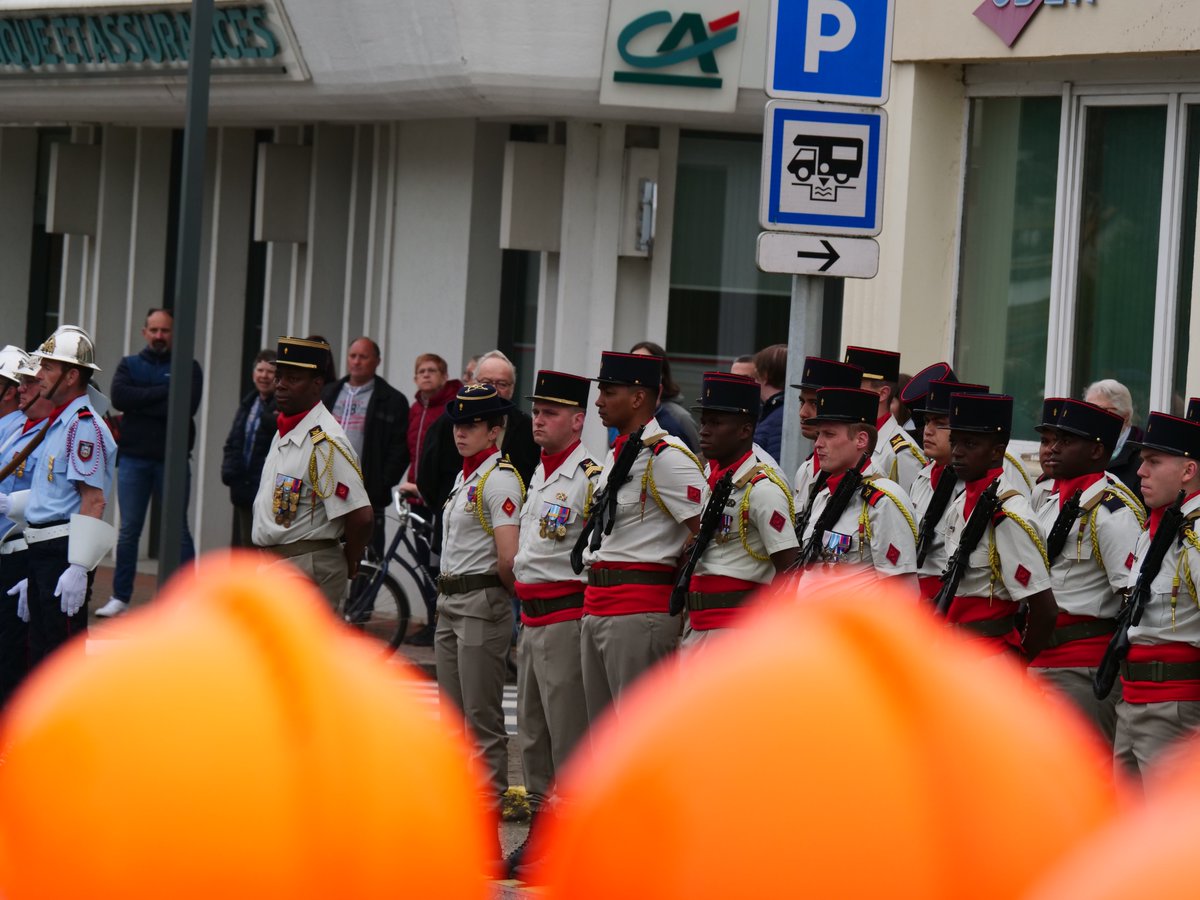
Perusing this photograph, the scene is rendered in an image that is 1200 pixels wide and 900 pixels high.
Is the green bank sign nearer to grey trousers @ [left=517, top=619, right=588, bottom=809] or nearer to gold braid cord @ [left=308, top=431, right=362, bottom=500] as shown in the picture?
gold braid cord @ [left=308, top=431, right=362, bottom=500]

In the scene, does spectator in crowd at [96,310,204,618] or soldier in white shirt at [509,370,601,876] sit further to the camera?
spectator in crowd at [96,310,204,618]

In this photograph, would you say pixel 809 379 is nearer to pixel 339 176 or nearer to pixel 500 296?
pixel 500 296

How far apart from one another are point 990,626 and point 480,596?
2182 millimetres

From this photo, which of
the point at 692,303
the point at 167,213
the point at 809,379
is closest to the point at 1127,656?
the point at 809,379

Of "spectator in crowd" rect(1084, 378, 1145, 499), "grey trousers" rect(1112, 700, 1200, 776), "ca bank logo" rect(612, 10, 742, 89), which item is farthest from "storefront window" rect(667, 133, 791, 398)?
"grey trousers" rect(1112, 700, 1200, 776)

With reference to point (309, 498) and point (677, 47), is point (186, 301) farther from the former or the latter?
point (677, 47)

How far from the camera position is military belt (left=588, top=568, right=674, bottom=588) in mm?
7816

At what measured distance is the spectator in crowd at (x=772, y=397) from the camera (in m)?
10.6

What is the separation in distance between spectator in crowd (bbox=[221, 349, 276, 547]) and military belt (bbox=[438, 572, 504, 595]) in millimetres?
5716

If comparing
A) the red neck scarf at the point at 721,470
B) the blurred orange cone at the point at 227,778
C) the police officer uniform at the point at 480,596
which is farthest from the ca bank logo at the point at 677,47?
the blurred orange cone at the point at 227,778

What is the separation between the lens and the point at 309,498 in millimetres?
9180

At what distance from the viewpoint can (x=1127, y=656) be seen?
6.84 m

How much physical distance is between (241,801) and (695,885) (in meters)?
0.46

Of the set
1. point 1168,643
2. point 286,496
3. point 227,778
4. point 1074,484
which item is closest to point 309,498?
point 286,496
